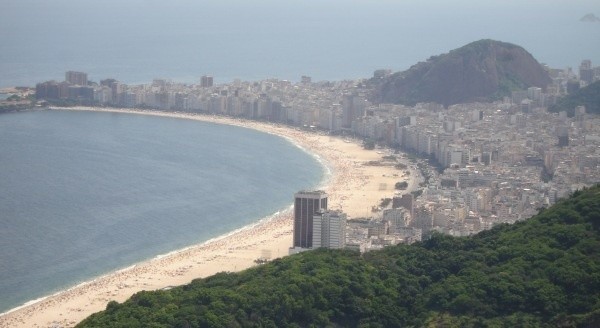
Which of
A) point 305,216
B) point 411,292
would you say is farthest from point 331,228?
point 411,292

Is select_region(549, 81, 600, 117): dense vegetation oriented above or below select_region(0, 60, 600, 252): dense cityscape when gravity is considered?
above

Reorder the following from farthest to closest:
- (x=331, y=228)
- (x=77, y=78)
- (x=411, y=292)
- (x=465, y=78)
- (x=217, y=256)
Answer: (x=77, y=78)
(x=465, y=78)
(x=217, y=256)
(x=331, y=228)
(x=411, y=292)

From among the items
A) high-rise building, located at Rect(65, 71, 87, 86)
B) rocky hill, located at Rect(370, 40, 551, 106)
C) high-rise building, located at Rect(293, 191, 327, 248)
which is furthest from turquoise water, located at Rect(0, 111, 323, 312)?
rocky hill, located at Rect(370, 40, 551, 106)

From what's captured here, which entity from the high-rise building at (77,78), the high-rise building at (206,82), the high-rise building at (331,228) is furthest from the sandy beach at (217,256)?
the high-rise building at (77,78)

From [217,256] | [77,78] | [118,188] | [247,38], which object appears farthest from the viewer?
[247,38]

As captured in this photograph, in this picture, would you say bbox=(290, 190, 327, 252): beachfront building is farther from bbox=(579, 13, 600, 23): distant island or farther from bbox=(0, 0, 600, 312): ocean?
bbox=(579, 13, 600, 23): distant island

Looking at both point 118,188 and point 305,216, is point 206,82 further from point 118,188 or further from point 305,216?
point 305,216

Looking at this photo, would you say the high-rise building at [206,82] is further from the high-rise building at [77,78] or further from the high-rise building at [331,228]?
the high-rise building at [331,228]
